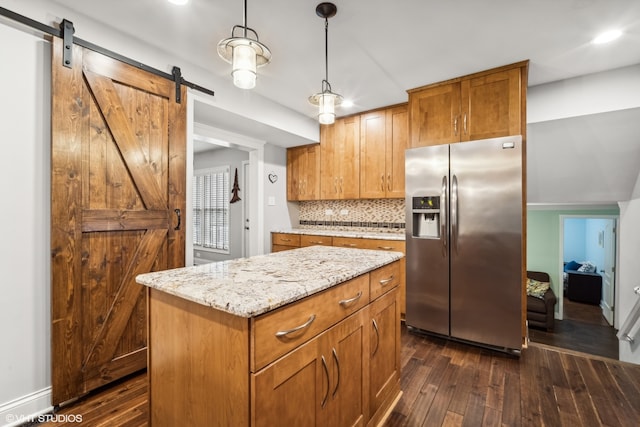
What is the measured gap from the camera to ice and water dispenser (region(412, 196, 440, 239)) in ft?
9.02

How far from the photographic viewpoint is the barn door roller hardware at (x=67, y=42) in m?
1.75

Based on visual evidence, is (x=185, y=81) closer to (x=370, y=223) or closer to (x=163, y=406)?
(x=163, y=406)

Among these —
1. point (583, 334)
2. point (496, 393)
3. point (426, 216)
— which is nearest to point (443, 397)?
point (496, 393)

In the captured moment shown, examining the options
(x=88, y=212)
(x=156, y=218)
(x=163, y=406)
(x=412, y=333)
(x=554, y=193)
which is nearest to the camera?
(x=163, y=406)

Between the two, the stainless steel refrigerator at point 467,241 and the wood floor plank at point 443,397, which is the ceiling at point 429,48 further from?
the wood floor plank at point 443,397

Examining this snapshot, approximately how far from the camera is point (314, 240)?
3.70 m

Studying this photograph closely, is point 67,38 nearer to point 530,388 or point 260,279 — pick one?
point 260,279

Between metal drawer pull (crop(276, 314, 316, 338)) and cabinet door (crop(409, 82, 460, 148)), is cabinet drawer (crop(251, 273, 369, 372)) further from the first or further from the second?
cabinet door (crop(409, 82, 460, 148))

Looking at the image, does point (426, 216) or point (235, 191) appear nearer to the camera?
point (426, 216)

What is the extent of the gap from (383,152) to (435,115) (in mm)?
823

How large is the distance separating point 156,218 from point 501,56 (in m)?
3.05

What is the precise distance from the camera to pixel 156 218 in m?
2.21

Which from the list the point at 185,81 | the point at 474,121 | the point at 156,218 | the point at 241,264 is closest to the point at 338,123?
the point at 474,121

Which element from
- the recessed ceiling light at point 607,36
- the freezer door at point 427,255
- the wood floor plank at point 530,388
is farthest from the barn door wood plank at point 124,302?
the recessed ceiling light at point 607,36
